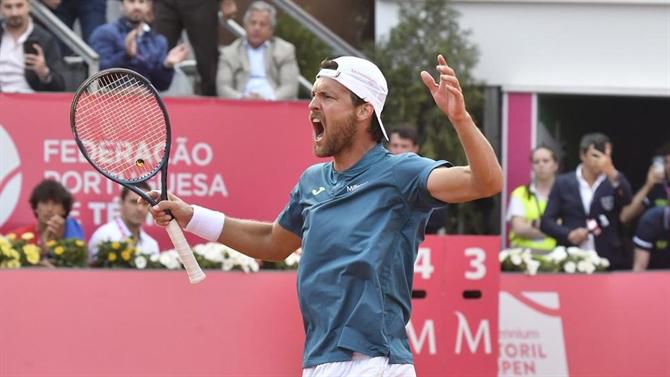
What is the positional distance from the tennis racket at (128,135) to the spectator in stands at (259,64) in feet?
8.52

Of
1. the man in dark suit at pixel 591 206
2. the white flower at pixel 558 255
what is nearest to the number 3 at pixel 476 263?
the white flower at pixel 558 255

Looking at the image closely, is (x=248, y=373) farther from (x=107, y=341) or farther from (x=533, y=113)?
(x=533, y=113)

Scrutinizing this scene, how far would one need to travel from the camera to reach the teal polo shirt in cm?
525

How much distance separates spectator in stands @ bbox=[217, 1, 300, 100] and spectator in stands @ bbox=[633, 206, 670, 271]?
2949mm

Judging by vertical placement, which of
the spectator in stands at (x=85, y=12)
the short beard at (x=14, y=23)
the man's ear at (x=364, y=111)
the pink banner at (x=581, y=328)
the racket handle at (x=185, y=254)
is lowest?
the pink banner at (x=581, y=328)

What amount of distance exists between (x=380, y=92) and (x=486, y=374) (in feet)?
13.4

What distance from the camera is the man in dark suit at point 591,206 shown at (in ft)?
36.5

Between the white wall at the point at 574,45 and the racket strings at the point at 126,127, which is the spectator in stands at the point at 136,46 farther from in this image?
the white wall at the point at 574,45

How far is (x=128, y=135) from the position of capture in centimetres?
731

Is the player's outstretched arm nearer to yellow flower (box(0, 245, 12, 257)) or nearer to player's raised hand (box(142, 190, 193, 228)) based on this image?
player's raised hand (box(142, 190, 193, 228))

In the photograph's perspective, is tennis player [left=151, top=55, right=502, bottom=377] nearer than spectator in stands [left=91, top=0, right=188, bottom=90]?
Yes

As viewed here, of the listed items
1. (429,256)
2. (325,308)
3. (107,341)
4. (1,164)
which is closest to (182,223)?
(325,308)

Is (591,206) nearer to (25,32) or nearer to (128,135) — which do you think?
(25,32)

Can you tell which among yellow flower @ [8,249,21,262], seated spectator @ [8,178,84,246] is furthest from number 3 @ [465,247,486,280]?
yellow flower @ [8,249,21,262]
